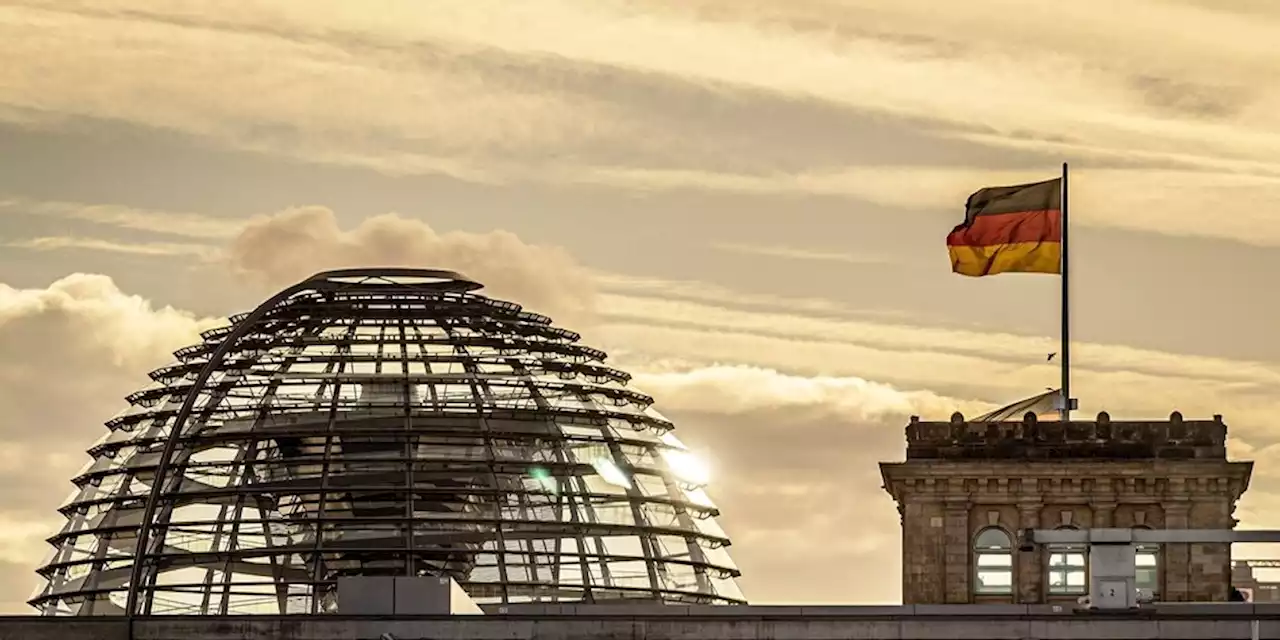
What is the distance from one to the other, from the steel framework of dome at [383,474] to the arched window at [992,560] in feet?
77.2

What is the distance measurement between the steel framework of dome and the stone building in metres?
23.4

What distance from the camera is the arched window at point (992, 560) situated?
116 meters

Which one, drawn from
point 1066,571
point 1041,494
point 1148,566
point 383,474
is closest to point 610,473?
point 383,474

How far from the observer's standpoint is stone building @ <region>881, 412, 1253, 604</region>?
115m

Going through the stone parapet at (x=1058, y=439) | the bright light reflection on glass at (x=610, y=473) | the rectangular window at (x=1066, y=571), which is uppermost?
the bright light reflection on glass at (x=610, y=473)

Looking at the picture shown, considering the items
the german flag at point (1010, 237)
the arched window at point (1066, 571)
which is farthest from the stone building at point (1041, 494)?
the german flag at point (1010, 237)

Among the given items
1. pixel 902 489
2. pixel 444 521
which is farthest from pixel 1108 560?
pixel 444 521

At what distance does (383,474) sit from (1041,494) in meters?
33.4

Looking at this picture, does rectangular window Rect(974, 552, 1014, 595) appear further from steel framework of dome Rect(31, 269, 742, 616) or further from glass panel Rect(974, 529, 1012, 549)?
steel framework of dome Rect(31, 269, 742, 616)

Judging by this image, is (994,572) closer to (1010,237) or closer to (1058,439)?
(1058,439)

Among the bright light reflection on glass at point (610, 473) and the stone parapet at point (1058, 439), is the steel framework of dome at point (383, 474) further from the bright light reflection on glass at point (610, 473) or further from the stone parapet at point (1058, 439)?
the stone parapet at point (1058, 439)

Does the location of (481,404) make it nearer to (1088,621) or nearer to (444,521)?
(444,521)

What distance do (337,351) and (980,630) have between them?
6175 centimetres

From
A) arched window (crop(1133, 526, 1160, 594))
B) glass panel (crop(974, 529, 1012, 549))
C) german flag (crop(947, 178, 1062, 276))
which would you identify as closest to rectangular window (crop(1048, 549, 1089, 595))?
arched window (crop(1133, 526, 1160, 594))
